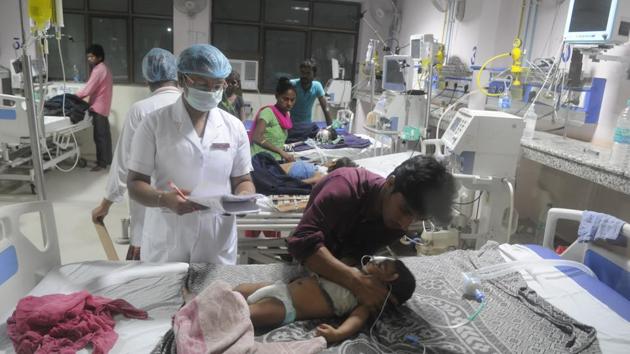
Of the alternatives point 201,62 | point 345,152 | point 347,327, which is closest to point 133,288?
point 347,327

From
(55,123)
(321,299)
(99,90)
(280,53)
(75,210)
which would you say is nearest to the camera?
(321,299)

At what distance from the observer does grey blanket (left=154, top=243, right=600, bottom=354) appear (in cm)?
140

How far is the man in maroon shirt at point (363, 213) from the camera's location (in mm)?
1403

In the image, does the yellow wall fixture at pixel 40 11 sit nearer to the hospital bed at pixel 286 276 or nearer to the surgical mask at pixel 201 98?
the surgical mask at pixel 201 98

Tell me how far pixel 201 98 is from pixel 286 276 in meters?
0.77

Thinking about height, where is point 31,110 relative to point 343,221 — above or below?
above

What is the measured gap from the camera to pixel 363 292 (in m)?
1.51

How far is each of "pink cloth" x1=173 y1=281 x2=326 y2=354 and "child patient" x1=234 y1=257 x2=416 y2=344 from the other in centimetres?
9

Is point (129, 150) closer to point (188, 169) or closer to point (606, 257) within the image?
point (188, 169)

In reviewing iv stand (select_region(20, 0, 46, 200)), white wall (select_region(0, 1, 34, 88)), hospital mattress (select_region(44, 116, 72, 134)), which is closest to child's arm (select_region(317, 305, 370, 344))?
iv stand (select_region(20, 0, 46, 200))

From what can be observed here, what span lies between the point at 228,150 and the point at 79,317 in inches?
32.2

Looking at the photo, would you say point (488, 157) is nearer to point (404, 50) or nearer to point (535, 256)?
point (535, 256)

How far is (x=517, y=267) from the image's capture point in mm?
1903

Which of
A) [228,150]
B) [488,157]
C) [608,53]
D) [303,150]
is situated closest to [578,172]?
[488,157]
